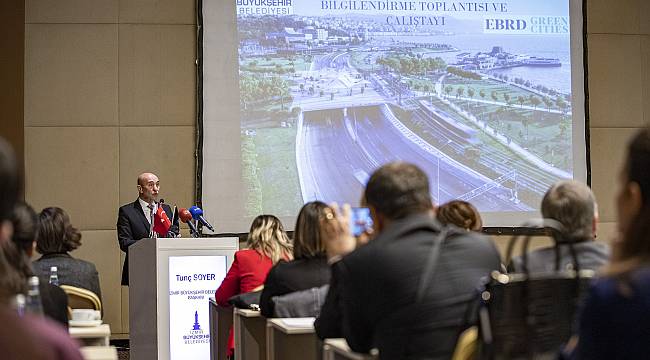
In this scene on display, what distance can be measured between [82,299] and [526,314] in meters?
2.25

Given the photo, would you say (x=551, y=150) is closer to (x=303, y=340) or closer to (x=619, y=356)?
(x=303, y=340)

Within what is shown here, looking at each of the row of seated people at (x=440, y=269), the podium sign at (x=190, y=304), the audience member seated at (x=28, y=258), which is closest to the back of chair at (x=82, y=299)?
the audience member seated at (x=28, y=258)

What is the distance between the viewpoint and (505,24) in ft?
29.2

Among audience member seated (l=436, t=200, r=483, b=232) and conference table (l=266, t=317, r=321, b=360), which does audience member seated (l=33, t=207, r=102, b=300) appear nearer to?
conference table (l=266, t=317, r=321, b=360)

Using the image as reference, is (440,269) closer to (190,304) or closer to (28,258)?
(28,258)

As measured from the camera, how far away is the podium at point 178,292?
6117 mm

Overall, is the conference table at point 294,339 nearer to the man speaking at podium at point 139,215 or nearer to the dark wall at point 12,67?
the man speaking at podium at point 139,215

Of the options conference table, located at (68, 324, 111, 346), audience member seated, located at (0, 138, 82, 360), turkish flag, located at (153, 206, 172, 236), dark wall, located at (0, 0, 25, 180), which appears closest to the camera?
audience member seated, located at (0, 138, 82, 360)

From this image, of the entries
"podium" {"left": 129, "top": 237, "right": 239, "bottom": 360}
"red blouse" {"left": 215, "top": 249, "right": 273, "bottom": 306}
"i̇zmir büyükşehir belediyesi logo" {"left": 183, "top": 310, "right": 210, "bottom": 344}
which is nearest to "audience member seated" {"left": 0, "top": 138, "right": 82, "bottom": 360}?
"red blouse" {"left": 215, "top": 249, "right": 273, "bottom": 306}

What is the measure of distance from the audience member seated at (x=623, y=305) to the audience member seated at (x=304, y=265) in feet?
8.50

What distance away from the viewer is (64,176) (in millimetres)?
8328

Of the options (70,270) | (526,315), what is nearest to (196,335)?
Answer: (70,270)

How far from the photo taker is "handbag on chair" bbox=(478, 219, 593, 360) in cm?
221

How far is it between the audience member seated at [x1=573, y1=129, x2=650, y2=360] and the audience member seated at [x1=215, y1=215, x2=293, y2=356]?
371cm
